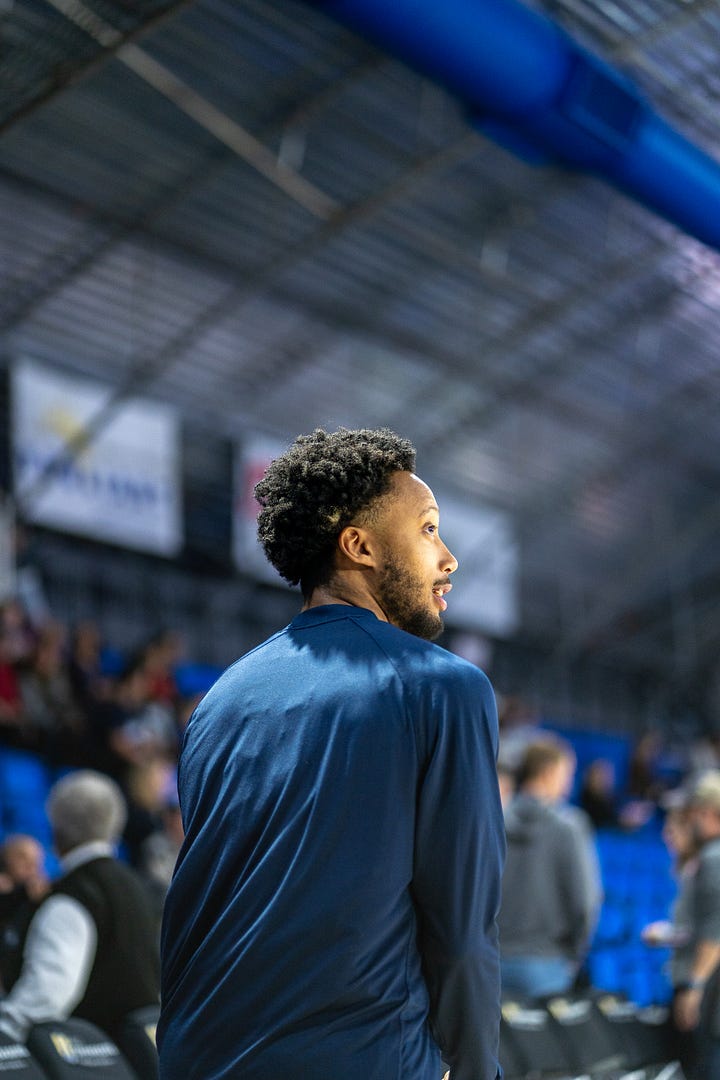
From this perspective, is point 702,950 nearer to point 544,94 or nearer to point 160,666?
point 544,94

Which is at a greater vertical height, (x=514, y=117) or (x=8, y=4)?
(x=8, y=4)

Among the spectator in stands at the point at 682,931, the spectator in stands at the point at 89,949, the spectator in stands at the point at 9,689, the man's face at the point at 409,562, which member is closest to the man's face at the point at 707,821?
the spectator in stands at the point at 682,931

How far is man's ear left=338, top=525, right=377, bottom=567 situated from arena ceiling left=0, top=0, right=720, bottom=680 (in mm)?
8455

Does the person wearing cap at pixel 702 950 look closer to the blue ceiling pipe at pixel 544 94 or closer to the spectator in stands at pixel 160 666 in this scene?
the blue ceiling pipe at pixel 544 94

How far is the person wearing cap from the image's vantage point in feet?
17.0

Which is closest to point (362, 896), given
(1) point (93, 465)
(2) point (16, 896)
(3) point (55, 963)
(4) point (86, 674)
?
(3) point (55, 963)

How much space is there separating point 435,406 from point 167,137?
5786 mm

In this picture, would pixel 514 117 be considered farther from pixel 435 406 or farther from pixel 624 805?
pixel 624 805

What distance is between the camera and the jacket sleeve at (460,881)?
1739mm

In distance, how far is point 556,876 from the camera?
5945 millimetres

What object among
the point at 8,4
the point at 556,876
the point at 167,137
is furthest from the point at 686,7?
the point at 556,876

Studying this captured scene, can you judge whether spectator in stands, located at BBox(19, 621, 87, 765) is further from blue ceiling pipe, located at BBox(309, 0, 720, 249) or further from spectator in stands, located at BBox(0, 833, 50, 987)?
blue ceiling pipe, located at BBox(309, 0, 720, 249)

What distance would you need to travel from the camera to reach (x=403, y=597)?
6.67 ft

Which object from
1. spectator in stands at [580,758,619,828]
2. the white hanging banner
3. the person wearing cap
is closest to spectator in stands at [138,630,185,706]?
the white hanging banner
